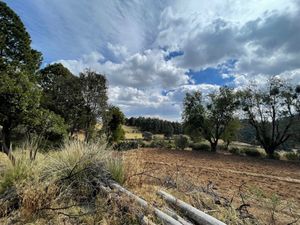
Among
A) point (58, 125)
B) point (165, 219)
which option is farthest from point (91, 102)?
point (165, 219)

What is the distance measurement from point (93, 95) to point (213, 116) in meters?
10.3

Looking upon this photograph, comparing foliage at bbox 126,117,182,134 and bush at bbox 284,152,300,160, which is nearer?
bush at bbox 284,152,300,160

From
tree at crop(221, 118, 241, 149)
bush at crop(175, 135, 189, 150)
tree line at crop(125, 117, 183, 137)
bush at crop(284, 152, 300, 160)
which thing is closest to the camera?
bush at crop(284, 152, 300, 160)

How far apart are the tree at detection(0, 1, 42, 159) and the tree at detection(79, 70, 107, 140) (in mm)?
7578

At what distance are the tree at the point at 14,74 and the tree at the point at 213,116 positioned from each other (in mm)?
15310

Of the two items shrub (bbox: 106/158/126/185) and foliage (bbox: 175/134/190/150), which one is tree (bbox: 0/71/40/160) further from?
foliage (bbox: 175/134/190/150)

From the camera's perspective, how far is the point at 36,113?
7973 mm

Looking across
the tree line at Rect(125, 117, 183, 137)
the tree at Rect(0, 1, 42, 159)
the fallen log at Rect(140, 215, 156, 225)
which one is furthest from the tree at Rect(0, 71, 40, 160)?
the tree line at Rect(125, 117, 183, 137)

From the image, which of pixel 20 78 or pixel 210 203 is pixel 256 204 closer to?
pixel 210 203

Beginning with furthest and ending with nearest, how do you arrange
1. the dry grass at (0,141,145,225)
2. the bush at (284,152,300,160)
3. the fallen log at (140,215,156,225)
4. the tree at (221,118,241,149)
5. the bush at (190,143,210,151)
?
the bush at (190,143,210,151), the tree at (221,118,241,149), the bush at (284,152,300,160), the dry grass at (0,141,145,225), the fallen log at (140,215,156,225)

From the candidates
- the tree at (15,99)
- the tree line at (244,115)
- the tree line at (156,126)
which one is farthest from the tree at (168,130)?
the tree at (15,99)

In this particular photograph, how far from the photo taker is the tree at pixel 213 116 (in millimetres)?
21297

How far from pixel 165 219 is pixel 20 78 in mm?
6669

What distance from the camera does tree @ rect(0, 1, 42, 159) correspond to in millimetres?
7195
